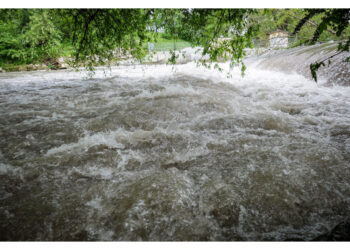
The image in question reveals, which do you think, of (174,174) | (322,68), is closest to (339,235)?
(174,174)

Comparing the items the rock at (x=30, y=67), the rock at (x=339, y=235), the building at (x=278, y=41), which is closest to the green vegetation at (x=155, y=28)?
the rock at (x=339, y=235)

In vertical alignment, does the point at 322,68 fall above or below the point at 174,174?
above

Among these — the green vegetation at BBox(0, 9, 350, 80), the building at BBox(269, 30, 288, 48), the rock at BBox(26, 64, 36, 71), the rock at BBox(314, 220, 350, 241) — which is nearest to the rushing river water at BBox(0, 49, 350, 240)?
the rock at BBox(314, 220, 350, 241)

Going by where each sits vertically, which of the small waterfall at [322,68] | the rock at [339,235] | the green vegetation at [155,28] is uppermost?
the green vegetation at [155,28]

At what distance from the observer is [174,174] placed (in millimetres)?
2146

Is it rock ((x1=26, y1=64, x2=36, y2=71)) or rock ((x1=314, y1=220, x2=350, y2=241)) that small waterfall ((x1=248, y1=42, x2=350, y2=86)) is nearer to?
rock ((x1=314, y1=220, x2=350, y2=241))

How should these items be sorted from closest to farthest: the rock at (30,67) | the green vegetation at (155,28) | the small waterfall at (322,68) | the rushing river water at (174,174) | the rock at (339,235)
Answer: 1. the rock at (339,235)
2. the rushing river water at (174,174)
3. the green vegetation at (155,28)
4. the small waterfall at (322,68)
5. the rock at (30,67)

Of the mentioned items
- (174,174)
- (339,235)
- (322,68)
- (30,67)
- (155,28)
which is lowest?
(174,174)

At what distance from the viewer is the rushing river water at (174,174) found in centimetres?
159

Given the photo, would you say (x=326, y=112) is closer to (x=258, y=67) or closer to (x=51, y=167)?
(x=51, y=167)

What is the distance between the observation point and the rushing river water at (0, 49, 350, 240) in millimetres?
1586

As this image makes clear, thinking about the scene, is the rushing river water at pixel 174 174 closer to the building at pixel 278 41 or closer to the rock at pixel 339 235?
the rock at pixel 339 235

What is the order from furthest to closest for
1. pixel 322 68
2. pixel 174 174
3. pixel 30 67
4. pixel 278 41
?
pixel 30 67, pixel 278 41, pixel 322 68, pixel 174 174

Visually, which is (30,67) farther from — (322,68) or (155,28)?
(322,68)
